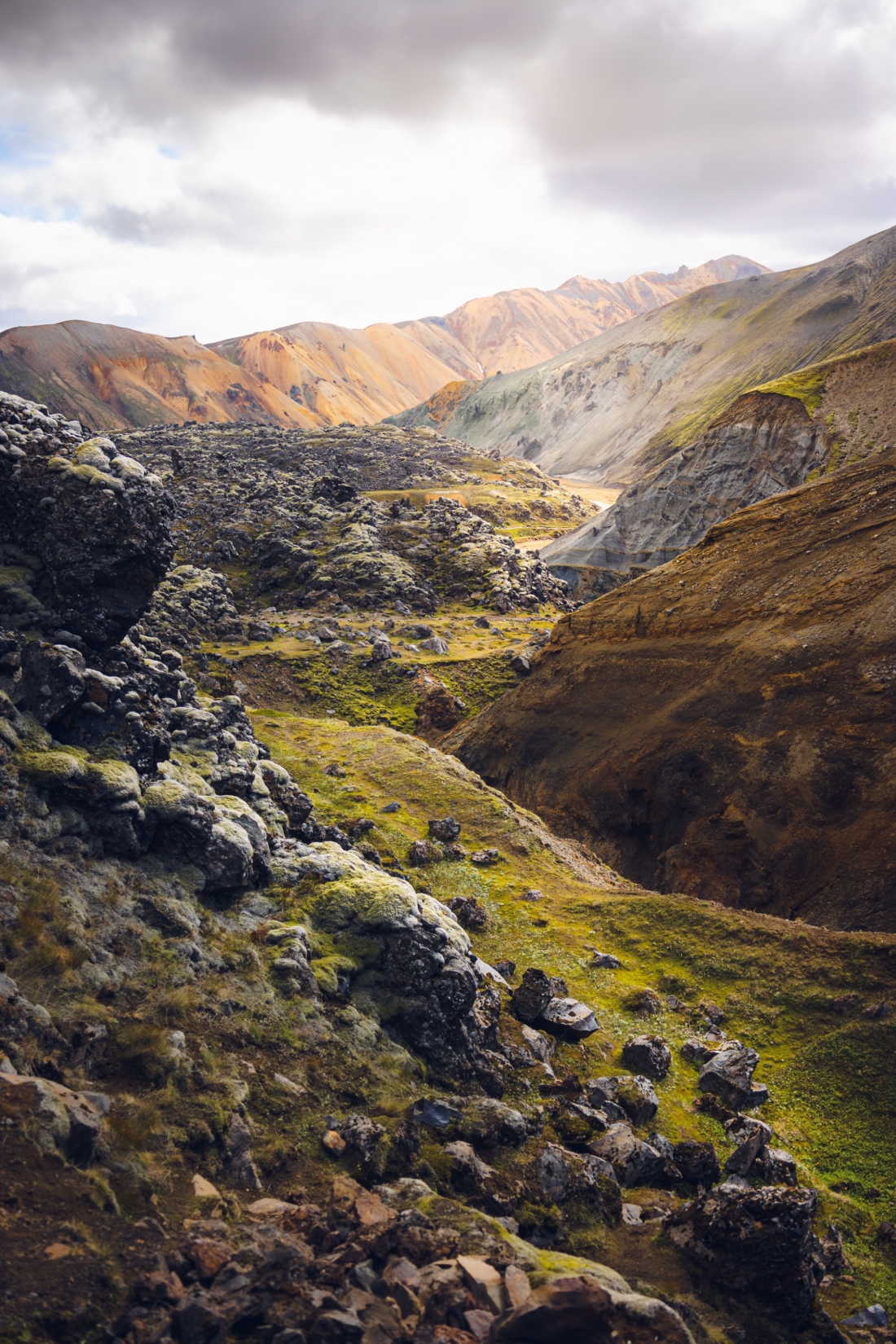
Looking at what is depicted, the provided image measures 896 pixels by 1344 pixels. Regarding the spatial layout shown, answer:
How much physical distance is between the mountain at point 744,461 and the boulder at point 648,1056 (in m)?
44.2

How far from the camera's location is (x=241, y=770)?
19.4 meters

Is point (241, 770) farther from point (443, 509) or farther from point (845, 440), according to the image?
point (443, 509)

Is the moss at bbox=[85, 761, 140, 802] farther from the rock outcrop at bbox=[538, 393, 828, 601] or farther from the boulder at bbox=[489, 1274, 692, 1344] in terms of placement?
the rock outcrop at bbox=[538, 393, 828, 601]

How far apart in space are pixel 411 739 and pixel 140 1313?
2857cm

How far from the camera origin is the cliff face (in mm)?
24250

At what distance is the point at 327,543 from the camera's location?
73.2m

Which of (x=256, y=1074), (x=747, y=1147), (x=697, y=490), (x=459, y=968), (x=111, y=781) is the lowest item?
(x=747, y=1147)

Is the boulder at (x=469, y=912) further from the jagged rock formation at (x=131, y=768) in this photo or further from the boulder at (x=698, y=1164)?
the boulder at (x=698, y=1164)

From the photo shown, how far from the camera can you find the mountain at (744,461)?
50.5 m

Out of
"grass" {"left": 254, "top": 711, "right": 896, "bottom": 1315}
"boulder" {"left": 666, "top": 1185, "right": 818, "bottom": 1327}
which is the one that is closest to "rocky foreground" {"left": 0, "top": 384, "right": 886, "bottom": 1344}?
"boulder" {"left": 666, "top": 1185, "right": 818, "bottom": 1327}

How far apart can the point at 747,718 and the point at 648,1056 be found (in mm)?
14496

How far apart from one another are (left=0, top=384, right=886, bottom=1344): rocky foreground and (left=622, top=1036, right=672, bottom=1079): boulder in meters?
0.06

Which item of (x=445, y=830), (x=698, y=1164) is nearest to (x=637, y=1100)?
(x=698, y=1164)

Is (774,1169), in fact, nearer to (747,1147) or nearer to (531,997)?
(747,1147)
